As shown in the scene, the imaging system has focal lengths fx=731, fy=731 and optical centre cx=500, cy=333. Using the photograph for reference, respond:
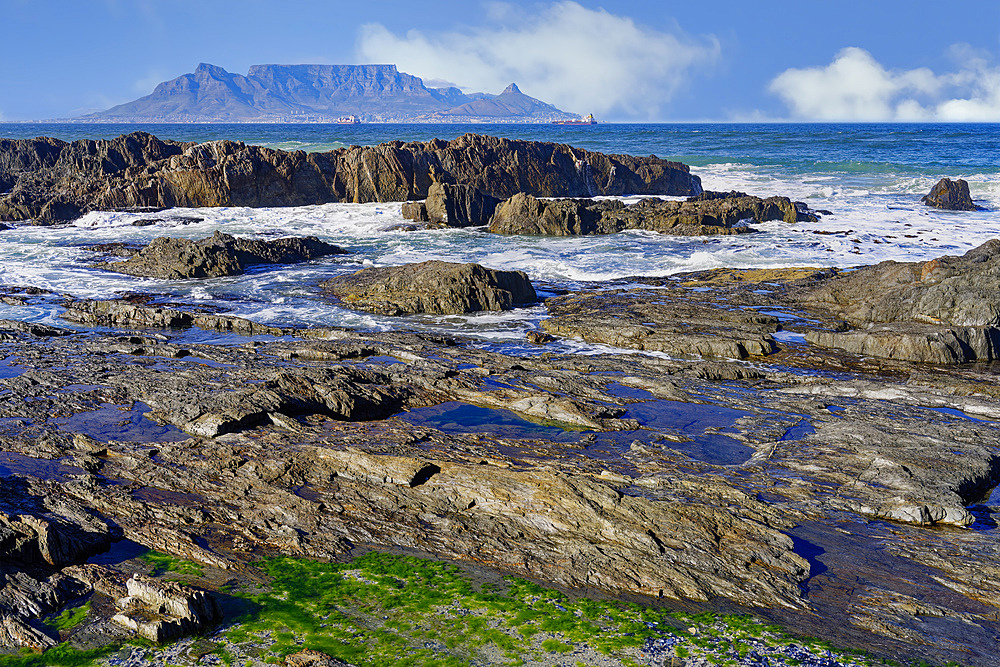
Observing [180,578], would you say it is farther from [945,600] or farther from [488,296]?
[488,296]

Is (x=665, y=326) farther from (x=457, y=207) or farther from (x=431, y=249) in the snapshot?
(x=457, y=207)

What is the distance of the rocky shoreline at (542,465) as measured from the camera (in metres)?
6.66

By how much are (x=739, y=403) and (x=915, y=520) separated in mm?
4021

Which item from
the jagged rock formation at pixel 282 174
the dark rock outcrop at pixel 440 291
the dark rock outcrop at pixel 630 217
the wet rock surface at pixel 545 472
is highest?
the jagged rock formation at pixel 282 174

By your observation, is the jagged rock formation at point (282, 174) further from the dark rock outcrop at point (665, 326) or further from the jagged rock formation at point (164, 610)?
the jagged rock formation at point (164, 610)

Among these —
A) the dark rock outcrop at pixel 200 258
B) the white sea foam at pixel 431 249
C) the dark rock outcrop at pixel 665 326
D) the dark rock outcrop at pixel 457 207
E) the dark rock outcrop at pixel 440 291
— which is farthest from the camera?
the dark rock outcrop at pixel 457 207

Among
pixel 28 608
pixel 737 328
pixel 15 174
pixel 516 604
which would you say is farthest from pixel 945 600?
pixel 15 174

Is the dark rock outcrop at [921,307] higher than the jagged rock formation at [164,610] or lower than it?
higher

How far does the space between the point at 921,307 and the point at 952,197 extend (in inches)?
1237

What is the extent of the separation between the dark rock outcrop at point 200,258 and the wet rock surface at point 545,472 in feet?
30.2

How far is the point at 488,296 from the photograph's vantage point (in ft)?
64.0

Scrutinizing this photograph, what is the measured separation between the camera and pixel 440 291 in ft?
63.5

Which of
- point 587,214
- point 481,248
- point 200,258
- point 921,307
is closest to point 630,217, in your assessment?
point 587,214

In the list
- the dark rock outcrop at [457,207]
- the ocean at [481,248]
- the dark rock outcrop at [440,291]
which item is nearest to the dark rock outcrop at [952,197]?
the ocean at [481,248]
